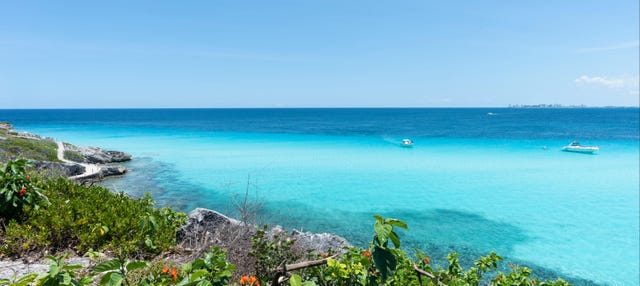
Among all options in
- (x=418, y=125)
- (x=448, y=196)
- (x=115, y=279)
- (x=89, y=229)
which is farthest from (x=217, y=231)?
(x=418, y=125)

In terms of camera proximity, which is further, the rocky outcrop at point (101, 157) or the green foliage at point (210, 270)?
the rocky outcrop at point (101, 157)

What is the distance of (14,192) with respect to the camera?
5977 mm

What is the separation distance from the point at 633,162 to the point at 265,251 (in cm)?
4351

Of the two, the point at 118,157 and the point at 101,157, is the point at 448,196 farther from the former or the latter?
the point at 101,157

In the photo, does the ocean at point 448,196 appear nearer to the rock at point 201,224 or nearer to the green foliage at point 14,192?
the rock at point 201,224

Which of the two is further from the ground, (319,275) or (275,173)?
(319,275)

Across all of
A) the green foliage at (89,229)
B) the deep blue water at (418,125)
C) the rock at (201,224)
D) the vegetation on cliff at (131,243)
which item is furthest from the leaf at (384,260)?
the deep blue water at (418,125)

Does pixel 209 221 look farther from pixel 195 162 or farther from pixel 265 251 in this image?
pixel 195 162

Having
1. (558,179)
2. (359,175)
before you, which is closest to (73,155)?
(359,175)

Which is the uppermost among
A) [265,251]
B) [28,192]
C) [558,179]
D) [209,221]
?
[28,192]

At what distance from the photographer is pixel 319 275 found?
11.3ft

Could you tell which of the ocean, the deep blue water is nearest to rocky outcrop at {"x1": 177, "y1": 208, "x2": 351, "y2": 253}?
the ocean

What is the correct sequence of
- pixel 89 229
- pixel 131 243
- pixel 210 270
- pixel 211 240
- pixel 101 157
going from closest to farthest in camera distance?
1. pixel 210 270
2. pixel 131 243
3. pixel 89 229
4. pixel 211 240
5. pixel 101 157

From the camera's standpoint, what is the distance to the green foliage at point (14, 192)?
5.94 metres
